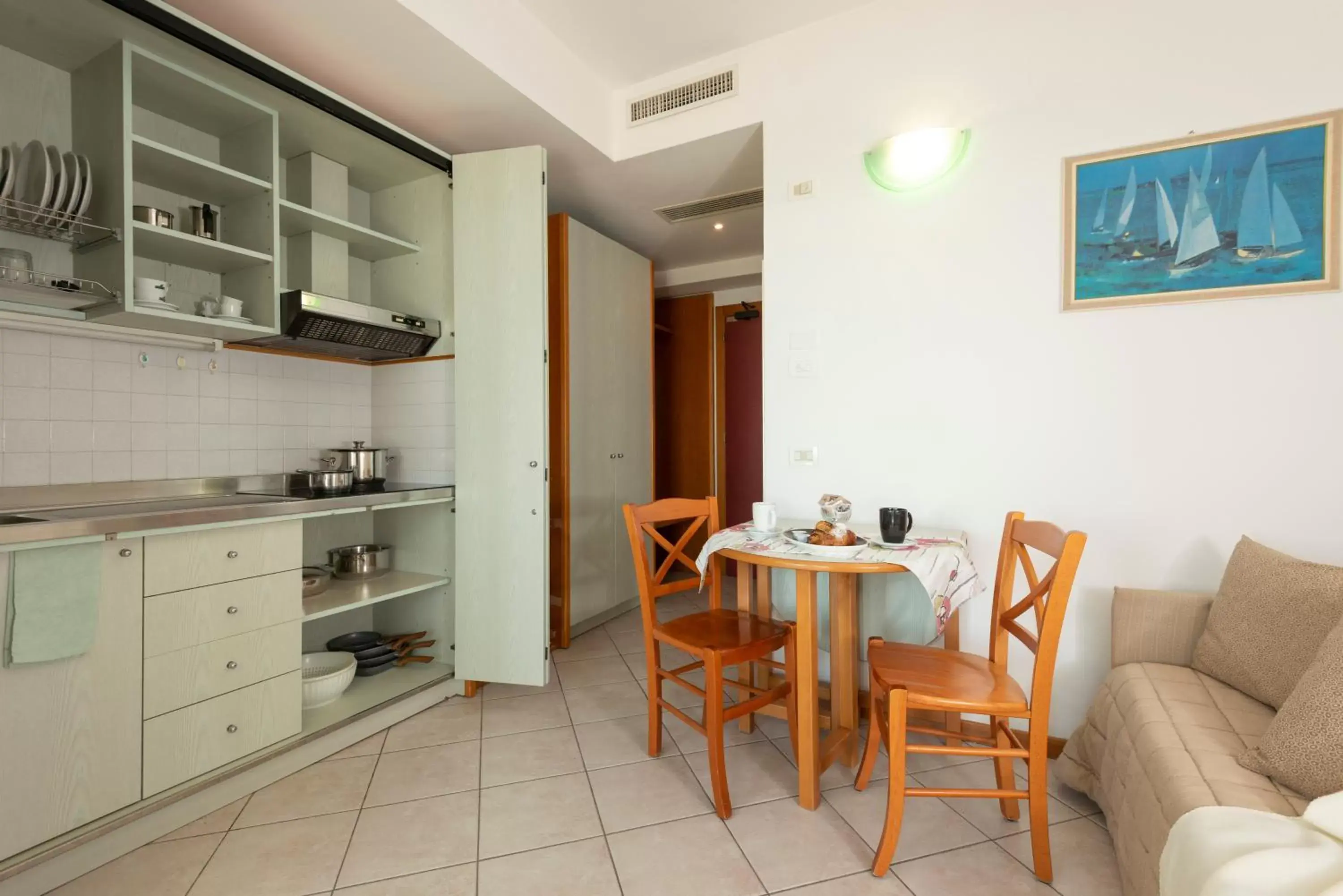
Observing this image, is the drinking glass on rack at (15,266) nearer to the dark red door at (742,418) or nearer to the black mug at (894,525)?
the black mug at (894,525)

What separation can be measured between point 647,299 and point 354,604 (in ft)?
8.61

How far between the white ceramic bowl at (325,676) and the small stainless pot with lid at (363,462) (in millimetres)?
742

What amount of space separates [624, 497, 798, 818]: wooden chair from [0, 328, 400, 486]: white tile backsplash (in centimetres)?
122

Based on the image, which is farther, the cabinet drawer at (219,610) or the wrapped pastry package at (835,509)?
the wrapped pastry package at (835,509)

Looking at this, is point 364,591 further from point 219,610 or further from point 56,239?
point 56,239

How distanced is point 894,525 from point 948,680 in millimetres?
454

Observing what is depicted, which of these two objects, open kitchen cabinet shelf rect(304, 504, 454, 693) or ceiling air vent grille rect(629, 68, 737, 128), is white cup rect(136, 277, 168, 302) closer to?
open kitchen cabinet shelf rect(304, 504, 454, 693)

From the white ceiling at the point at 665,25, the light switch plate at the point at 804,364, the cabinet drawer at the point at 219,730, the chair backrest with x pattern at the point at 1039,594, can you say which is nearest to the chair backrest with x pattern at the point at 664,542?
the light switch plate at the point at 804,364

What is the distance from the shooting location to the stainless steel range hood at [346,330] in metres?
2.20

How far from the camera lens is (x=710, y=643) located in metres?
1.78

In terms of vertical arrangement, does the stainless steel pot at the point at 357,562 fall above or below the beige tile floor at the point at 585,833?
above

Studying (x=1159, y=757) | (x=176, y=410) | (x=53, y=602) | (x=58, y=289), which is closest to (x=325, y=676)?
(x=53, y=602)

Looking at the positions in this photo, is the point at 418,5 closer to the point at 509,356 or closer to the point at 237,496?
the point at 509,356

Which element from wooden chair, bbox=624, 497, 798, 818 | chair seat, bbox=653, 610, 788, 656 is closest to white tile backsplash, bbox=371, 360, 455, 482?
wooden chair, bbox=624, 497, 798, 818
